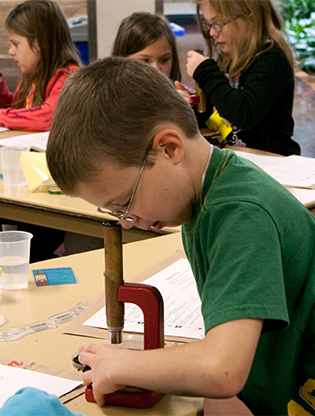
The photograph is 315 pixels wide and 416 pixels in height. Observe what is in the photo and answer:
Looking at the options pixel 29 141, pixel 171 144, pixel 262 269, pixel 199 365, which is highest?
pixel 171 144

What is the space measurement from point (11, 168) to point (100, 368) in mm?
1165

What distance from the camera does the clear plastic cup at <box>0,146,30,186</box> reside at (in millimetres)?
1754

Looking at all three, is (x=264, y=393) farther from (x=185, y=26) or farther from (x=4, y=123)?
(x=185, y=26)

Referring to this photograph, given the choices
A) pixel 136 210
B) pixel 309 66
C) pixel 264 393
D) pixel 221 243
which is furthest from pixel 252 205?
pixel 309 66

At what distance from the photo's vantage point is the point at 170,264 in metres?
1.19

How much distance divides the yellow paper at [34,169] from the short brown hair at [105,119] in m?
1.01

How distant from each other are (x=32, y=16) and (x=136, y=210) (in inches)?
85.9

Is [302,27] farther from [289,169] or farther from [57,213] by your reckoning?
[57,213]

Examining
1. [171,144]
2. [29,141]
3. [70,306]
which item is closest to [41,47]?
[29,141]

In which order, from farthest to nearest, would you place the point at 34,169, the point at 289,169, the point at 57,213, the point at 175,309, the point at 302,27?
1. the point at 302,27
2. the point at 289,169
3. the point at 34,169
4. the point at 57,213
5. the point at 175,309

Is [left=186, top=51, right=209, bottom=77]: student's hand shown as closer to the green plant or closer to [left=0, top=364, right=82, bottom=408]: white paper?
[left=0, top=364, right=82, bottom=408]: white paper

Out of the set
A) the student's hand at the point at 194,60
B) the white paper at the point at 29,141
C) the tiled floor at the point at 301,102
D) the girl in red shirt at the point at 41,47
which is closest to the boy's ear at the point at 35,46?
the girl in red shirt at the point at 41,47

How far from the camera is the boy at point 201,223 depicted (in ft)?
2.04

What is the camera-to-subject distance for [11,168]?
5.74 ft
